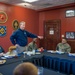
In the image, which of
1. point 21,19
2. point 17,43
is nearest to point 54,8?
point 21,19

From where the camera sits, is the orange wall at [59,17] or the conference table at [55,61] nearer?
the conference table at [55,61]

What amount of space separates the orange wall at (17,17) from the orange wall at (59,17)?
276 millimetres

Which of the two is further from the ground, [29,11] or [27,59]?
[29,11]

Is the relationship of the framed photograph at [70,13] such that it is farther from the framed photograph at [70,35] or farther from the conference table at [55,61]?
the conference table at [55,61]

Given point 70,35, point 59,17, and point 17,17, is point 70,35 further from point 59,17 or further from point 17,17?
point 17,17

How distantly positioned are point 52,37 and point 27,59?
3.85 meters

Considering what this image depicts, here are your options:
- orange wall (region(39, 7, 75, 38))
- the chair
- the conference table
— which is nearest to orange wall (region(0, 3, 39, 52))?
orange wall (region(39, 7, 75, 38))

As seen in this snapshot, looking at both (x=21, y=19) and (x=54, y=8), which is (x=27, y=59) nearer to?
(x=21, y=19)

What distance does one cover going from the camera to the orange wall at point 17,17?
5.25 meters

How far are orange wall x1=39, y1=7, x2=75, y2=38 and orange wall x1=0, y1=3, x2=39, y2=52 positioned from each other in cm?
28

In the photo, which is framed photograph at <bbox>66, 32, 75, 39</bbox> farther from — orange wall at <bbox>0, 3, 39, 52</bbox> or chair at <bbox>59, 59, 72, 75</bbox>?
chair at <bbox>59, 59, 72, 75</bbox>

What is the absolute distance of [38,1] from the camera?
504 centimetres

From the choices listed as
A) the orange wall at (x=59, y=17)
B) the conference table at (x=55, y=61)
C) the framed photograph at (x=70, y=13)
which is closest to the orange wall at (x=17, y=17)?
the orange wall at (x=59, y=17)

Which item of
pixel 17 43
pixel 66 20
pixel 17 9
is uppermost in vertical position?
pixel 17 9
